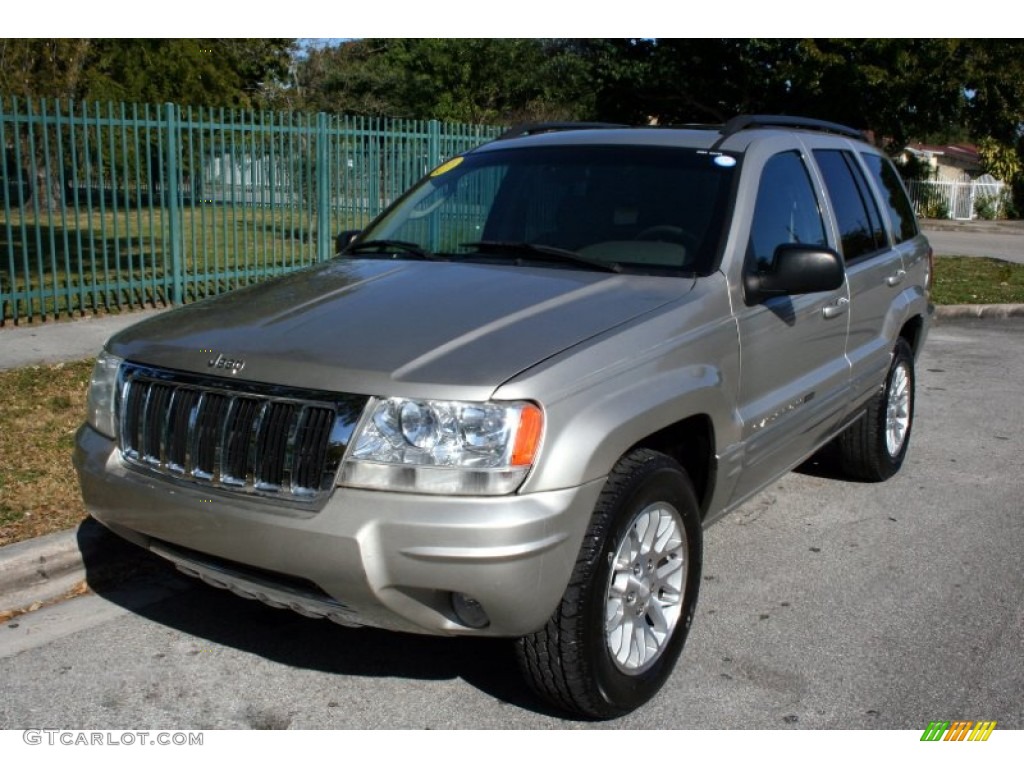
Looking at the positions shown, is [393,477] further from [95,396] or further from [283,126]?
[283,126]

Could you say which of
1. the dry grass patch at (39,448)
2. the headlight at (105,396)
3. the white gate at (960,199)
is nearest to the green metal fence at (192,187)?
the dry grass patch at (39,448)

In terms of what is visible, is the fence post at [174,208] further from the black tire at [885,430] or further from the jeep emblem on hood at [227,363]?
the jeep emblem on hood at [227,363]

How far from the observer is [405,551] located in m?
2.96

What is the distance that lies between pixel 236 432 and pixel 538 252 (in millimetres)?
1489

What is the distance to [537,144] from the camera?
191 inches

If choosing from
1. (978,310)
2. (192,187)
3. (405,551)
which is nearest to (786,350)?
(405,551)

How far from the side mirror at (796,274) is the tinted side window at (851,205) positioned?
1.15 m

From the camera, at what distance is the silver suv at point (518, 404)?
3.00 metres

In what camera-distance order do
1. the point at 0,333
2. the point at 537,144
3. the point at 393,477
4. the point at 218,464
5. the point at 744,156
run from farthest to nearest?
1. the point at 0,333
2. the point at 537,144
3. the point at 744,156
4. the point at 218,464
5. the point at 393,477

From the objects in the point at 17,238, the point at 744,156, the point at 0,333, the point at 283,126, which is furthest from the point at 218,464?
the point at 17,238

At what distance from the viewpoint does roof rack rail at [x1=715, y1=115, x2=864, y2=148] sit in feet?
15.1

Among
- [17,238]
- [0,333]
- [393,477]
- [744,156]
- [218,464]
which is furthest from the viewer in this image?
[17,238]

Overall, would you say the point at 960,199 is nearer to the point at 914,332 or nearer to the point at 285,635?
the point at 914,332

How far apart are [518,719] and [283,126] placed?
1018cm
